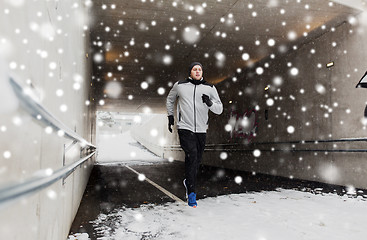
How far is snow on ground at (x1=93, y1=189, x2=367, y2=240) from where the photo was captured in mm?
3148

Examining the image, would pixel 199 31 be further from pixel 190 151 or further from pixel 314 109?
pixel 190 151

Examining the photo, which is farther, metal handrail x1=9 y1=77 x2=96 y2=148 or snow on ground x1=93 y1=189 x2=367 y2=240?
snow on ground x1=93 y1=189 x2=367 y2=240

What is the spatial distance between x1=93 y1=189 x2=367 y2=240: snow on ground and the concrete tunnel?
61 centimetres

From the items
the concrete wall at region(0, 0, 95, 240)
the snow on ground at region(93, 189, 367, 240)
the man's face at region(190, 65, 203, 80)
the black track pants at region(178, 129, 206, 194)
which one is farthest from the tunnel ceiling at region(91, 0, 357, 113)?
the concrete wall at region(0, 0, 95, 240)

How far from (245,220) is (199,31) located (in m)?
6.26

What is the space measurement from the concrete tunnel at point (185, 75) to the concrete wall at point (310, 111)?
35 mm

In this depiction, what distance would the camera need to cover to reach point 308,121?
338 inches

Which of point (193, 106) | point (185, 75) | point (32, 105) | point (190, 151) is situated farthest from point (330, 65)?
point (32, 105)

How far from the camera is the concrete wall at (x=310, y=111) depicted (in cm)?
701

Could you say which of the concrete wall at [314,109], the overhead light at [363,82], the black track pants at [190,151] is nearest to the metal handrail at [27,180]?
the black track pants at [190,151]

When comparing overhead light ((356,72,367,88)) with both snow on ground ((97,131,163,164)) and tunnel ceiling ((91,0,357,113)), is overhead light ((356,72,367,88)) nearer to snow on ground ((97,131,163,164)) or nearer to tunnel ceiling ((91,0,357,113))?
tunnel ceiling ((91,0,357,113))

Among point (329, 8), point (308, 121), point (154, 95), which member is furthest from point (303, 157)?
point (154, 95)

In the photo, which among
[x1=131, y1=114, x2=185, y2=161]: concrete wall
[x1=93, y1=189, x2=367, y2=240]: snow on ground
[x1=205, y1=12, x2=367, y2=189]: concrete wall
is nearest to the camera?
[x1=93, y1=189, x2=367, y2=240]: snow on ground

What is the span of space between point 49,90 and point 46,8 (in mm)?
567
